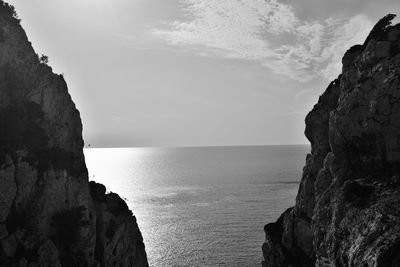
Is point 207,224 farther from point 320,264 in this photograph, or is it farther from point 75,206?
point 320,264

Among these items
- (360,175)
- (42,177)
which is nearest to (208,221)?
(42,177)

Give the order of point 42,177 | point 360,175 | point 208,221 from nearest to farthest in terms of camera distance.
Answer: point 360,175, point 42,177, point 208,221

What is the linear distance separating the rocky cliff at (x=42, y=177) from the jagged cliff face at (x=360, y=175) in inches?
1239

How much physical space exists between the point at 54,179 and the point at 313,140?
42508 millimetres

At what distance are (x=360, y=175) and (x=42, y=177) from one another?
42.6 m

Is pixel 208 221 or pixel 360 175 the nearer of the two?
pixel 360 175

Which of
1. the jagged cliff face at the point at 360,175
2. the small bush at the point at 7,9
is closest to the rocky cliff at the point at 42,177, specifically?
the small bush at the point at 7,9

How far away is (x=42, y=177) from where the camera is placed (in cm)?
5275

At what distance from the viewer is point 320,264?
3669cm

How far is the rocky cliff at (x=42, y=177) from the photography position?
1892 inches

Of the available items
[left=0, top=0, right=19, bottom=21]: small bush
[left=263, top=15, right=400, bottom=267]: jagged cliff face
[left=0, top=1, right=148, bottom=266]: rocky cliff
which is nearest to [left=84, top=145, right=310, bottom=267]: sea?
[left=0, top=1, right=148, bottom=266]: rocky cliff

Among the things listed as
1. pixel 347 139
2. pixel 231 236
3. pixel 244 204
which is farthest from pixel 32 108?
pixel 244 204

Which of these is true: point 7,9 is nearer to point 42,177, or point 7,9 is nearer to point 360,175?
point 42,177

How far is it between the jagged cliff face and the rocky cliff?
31.5 metres
